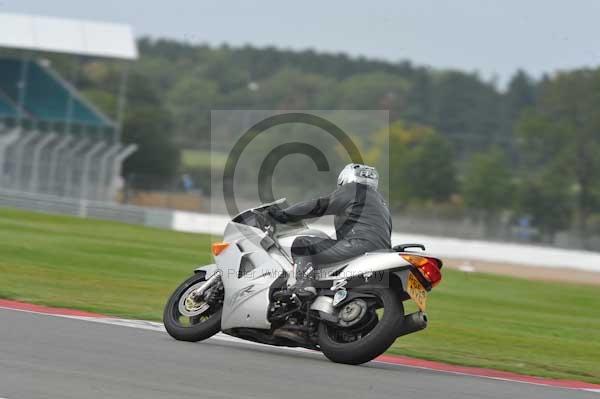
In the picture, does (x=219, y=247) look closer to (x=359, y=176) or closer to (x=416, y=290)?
(x=359, y=176)

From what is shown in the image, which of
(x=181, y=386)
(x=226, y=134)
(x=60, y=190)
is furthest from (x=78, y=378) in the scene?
(x=226, y=134)

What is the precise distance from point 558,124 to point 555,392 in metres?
48.4

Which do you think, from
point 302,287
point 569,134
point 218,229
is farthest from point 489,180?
point 302,287

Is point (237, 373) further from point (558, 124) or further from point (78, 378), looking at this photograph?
point (558, 124)

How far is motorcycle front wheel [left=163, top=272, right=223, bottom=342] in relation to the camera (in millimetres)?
9086

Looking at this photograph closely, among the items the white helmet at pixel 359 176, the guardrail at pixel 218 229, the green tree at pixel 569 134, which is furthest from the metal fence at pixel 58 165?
the white helmet at pixel 359 176

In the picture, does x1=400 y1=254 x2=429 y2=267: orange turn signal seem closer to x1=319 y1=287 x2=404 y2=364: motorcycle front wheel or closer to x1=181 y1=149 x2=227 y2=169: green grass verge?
x1=319 y1=287 x2=404 y2=364: motorcycle front wheel

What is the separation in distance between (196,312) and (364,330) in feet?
4.88

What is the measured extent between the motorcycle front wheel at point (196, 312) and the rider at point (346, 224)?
2.33 ft

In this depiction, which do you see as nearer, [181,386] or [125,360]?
[181,386]

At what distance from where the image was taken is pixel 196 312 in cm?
913

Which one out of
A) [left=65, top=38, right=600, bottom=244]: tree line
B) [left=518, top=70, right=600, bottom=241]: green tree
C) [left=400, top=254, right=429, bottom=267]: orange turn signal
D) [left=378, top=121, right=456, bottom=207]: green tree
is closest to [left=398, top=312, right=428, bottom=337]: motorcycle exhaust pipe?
[left=400, top=254, right=429, bottom=267]: orange turn signal

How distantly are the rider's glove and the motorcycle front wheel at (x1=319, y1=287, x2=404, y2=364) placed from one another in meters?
0.97

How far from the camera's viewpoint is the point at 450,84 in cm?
7388
